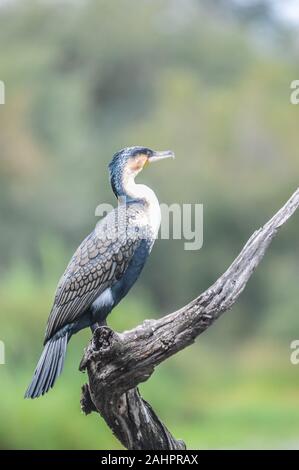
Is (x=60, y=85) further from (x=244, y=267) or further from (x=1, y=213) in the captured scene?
(x=244, y=267)

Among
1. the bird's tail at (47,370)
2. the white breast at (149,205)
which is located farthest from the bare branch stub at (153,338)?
the white breast at (149,205)

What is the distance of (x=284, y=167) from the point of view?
5.29m

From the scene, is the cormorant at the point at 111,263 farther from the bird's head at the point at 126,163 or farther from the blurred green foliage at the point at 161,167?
the blurred green foliage at the point at 161,167

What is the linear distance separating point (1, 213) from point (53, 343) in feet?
8.72

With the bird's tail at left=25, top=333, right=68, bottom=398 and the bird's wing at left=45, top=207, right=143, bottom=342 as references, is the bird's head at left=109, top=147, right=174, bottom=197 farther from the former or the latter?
the bird's tail at left=25, top=333, right=68, bottom=398

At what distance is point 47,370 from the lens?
2549 millimetres

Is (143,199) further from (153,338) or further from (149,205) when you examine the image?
(153,338)

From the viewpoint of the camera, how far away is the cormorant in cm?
257

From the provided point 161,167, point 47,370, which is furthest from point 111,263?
point 161,167

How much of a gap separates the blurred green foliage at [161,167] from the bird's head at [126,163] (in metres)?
1.78

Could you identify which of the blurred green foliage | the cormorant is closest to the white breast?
the cormorant

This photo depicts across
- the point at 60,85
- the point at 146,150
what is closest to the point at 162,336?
the point at 146,150

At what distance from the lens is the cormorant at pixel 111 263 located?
2.57m

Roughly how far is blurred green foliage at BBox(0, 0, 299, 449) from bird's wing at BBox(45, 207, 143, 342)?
1.73 meters
